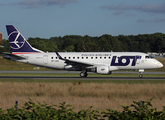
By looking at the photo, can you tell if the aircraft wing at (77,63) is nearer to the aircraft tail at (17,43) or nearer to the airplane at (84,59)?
the airplane at (84,59)

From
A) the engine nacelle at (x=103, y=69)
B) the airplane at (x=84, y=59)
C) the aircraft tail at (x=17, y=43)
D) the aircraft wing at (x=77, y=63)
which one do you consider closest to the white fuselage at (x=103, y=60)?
the airplane at (x=84, y=59)

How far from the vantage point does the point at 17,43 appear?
4553 cm

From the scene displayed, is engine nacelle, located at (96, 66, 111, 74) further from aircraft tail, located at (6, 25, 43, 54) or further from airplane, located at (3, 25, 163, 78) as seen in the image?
aircraft tail, located at (6, 25, 43, 54)

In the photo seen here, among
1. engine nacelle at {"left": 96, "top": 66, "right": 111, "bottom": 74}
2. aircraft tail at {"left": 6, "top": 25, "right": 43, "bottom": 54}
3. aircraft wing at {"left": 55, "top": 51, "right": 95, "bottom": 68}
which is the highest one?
aircraft tail at {"left": 6, "top": 25, "right": 43, "bottom": 54}

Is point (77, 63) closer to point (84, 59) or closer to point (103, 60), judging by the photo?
point (84, 59)

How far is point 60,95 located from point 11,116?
1335 centimetres

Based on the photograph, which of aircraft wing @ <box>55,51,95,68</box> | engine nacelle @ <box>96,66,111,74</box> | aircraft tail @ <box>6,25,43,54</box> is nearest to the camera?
engine nacelle @ <box>96,66,111,74</box>

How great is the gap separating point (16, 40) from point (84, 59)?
1156cm

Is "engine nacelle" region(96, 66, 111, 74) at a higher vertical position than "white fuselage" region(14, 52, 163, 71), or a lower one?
lower

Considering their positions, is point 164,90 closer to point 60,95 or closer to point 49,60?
point 60,95

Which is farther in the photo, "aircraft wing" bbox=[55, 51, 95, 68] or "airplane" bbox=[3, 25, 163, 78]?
"airplane" bbox=[3, 25, 163, 78]

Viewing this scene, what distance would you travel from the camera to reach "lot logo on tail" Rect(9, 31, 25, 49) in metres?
45.5

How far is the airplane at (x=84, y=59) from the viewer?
1649 inches

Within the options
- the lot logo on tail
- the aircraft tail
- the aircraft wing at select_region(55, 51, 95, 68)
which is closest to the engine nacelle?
the aircraft wing at select_region(55, 51, 95, 68)
